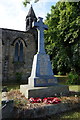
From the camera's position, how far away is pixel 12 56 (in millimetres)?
19703

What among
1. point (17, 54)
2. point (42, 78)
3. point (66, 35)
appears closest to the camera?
point (42, 78)

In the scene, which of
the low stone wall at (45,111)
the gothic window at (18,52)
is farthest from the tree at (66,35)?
the low stone wall at (45,111)

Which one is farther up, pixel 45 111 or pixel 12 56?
pixel 12 56

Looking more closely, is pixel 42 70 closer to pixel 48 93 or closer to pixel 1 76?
pixel 48 93

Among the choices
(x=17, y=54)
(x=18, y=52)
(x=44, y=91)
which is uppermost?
(x=18, y=52)

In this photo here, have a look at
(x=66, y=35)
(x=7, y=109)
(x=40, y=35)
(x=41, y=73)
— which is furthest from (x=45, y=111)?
(x=66, y=35)

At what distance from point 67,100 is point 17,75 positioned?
1385 centimetres

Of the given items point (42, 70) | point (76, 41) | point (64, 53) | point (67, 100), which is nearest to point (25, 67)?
point (64, 53)

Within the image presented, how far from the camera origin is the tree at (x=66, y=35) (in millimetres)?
14848

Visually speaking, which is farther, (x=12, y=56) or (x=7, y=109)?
(x=12, y=56)

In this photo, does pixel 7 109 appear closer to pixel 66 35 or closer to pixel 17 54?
pixel 66 35

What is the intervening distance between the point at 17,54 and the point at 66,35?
8.22m

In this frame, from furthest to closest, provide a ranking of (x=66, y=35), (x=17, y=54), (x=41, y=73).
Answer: (x=17, y=54) < (x=66, y=35) < (x=41, y=73)

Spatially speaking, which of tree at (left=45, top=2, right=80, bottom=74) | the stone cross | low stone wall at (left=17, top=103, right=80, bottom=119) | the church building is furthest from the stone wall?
low stone wall at (left=17, top=103, right=80, bottom=119)
